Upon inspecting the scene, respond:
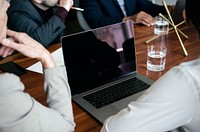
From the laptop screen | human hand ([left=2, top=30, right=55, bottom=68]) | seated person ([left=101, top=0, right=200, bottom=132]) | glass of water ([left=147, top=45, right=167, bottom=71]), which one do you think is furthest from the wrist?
glass of water ([left=147, top=45, right=167, bottom=71])

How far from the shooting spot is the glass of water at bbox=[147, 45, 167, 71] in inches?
49.8

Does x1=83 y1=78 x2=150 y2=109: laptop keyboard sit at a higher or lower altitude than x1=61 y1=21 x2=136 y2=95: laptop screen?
lower

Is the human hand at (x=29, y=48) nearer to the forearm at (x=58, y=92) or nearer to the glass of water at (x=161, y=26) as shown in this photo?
the forearm at (x=58, y=92)

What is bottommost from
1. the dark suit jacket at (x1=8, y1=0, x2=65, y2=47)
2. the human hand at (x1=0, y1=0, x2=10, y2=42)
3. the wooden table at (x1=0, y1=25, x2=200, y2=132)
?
the wooden table at (x1=0, y1=25, x2=200, y2=132)

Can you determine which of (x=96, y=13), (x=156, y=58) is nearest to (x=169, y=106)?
(x=156, y=58)

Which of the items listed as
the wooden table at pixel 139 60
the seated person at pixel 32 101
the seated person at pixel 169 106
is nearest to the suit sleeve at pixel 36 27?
the wooden table at pixel 139 60

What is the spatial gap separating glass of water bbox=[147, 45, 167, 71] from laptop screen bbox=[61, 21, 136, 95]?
111mm

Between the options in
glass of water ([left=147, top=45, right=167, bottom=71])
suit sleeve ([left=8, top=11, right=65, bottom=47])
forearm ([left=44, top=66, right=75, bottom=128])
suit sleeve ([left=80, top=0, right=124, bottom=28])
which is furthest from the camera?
suit sleeve ([left=80, top=0, right=124, bottom=28])

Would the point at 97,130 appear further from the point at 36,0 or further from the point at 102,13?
the point at 102,13

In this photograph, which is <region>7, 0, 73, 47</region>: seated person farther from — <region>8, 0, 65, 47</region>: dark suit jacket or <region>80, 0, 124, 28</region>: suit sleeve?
<region>80, 0, 124, 28</region>: suit sleeve

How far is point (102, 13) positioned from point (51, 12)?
45 cm

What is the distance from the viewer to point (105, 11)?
2.15 m

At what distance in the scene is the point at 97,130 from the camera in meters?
0.86

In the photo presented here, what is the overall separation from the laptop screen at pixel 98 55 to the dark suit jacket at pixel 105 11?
0.84 metres
